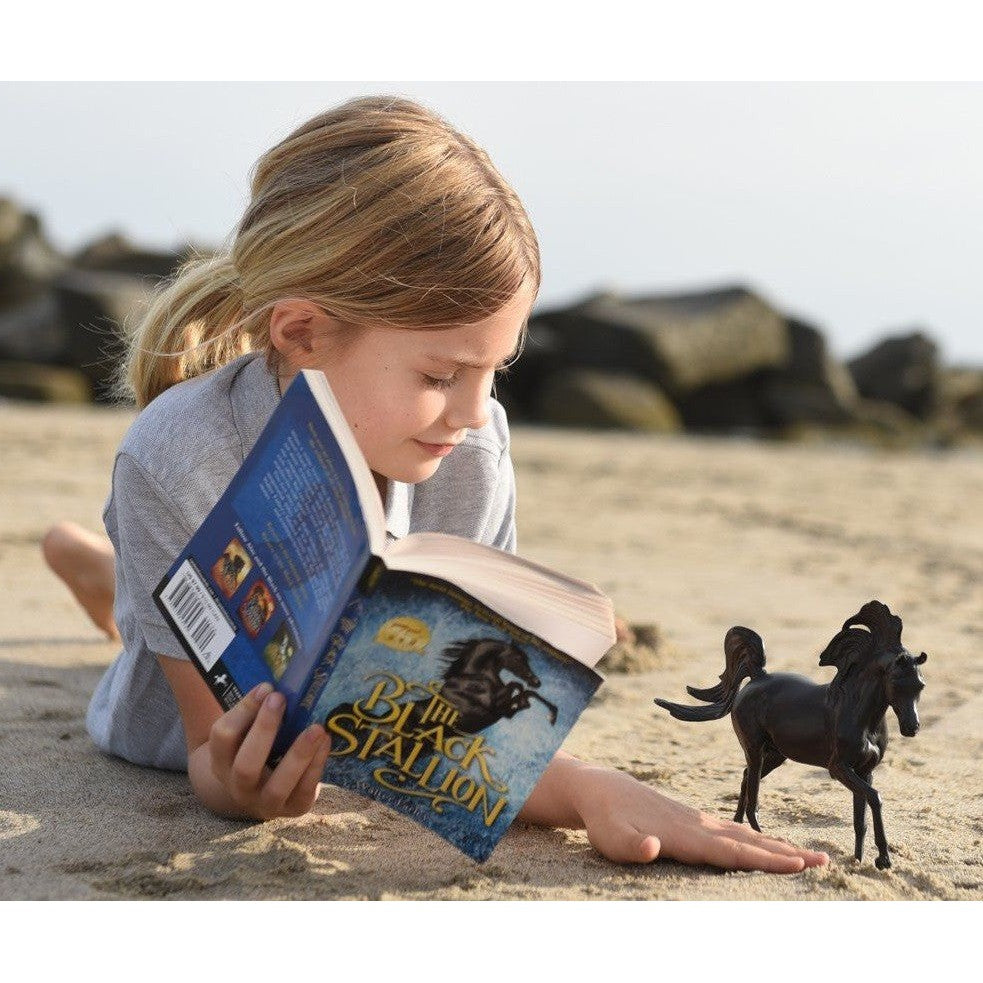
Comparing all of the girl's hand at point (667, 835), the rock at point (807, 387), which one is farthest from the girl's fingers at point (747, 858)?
the rock at point (807, 387)

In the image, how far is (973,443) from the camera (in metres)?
16.3

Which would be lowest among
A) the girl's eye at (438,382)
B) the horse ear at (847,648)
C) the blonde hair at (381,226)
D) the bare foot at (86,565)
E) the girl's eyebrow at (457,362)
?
the bare foot at (86,565)

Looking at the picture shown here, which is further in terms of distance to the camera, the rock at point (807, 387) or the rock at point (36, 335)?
the rock at point (807, 387)

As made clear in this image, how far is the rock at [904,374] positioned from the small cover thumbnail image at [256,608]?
18.0 metres

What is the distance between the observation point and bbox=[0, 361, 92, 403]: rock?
1421 cm

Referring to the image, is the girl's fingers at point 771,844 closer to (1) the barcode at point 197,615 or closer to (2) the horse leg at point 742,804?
(2) the horse leg at point 742,804

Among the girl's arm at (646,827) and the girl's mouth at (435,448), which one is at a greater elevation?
the girl's mouth at (435,448)

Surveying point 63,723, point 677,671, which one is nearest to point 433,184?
point 63,723

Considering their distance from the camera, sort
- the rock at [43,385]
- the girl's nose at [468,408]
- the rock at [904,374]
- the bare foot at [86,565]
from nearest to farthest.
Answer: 1. the girl's nose at [468,408]
2. the bare foot at [86,565]
3. the rock at [43,385]
4. the rock at [904,374]

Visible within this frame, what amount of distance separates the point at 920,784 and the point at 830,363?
15.3 meters

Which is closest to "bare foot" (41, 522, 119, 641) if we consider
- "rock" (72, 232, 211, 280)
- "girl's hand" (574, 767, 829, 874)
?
"girl's hand" (574, 767, 829, 874)

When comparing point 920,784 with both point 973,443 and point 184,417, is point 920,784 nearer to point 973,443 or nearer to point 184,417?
point 184,417

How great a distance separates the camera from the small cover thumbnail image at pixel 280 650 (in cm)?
206

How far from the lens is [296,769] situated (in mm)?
2086
